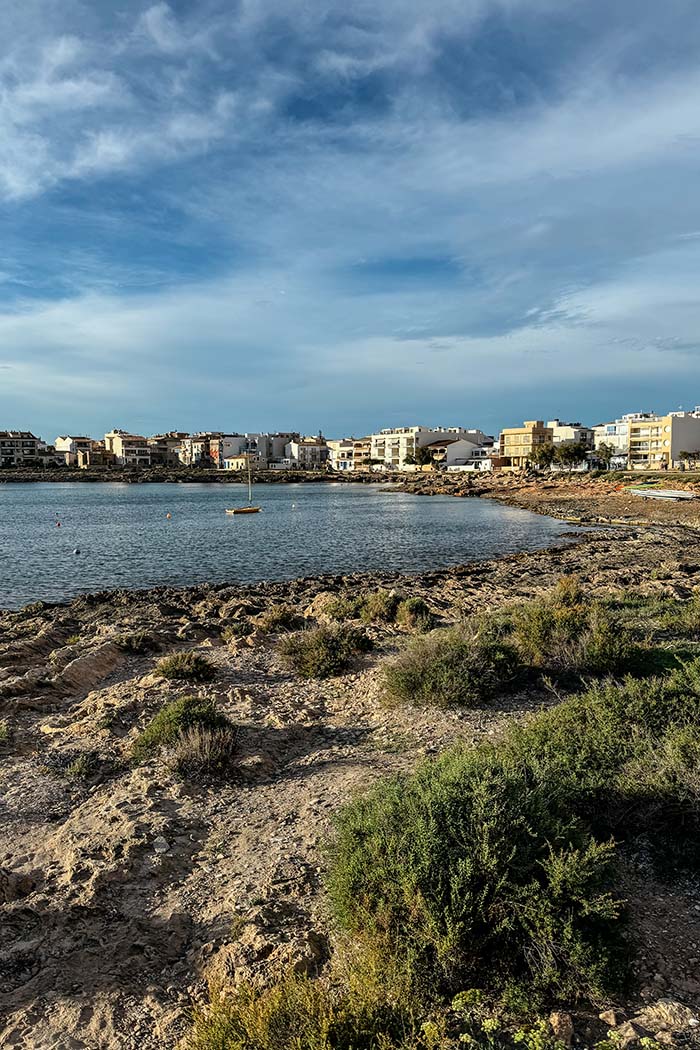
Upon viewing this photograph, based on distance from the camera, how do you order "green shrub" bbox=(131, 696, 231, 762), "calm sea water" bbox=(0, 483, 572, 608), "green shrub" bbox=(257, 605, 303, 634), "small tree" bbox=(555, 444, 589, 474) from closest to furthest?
"green shrub" bbox=(131, 696, 231, 762), "green shrub" bbox=(257, 605, 303, 634), "calm sea water" bbox=(0, 483, 572, 608), "small tree" bbox=(555, 444, 589, 474)

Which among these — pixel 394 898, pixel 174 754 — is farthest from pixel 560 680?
pixel 394 898

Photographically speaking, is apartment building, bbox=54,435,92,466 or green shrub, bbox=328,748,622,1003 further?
apartment building, bbox=54,435,92,466

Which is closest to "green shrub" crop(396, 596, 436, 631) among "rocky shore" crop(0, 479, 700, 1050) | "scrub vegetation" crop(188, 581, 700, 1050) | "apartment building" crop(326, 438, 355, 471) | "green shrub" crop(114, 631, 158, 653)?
"rocky shore" crop(0, 479, 700, 1050)

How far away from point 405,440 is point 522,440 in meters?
31.2

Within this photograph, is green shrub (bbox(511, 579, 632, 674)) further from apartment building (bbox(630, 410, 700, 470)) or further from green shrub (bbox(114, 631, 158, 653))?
apartment building (bbox(630, 410, 700, 470))

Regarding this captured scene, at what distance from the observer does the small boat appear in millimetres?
58688

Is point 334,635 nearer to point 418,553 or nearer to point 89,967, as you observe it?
point 89,967

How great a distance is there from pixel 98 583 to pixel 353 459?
14368 centimetres

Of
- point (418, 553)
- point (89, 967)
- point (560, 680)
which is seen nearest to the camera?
point (89, 967)

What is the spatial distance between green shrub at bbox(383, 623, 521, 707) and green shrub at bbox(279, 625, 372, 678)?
135 centimetres

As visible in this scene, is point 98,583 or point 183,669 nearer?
point 183,669

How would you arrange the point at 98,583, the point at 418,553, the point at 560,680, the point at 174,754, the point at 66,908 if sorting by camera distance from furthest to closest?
the point at 418,553
the point at 98,583
the point at 560,680
the point at 174,754
the point at 66,908

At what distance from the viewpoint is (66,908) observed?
17.2 ft

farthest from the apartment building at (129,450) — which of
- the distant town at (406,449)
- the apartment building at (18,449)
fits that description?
the apartment building at (18,449)
